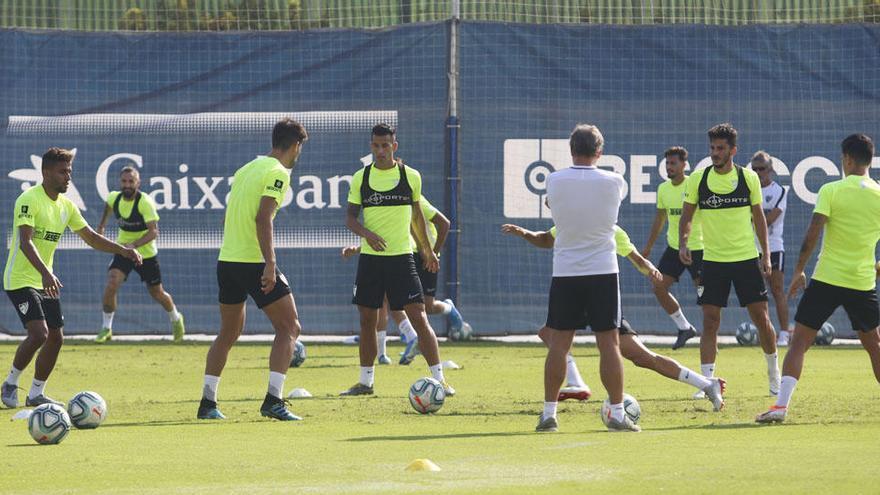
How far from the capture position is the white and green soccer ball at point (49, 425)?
9.96 m

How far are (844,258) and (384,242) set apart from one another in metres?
4.27

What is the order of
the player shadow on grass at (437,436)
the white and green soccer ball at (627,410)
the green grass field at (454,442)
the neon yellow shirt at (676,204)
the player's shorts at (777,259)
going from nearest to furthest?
the green grass field at (454,442) < the player shadow on grass at (437,436) < the white and green soccer ball at (627,410) < the neon yellow shirt at (676,204) < the player's shorts at (777,259)

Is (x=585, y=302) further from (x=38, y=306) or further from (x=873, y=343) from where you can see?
(x=38, y=306)

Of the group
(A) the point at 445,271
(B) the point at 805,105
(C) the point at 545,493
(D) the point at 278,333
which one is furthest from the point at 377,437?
(B) the point at 805,105

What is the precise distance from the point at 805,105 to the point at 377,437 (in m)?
11.7

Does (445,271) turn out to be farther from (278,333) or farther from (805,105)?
(278,333)

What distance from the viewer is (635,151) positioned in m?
20.3

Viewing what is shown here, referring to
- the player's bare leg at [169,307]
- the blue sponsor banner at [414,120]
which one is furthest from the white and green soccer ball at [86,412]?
the blue sponsor banner at [414,120]

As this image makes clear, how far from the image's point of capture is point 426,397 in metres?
11.8

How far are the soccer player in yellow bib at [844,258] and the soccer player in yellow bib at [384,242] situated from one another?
3.61 metres

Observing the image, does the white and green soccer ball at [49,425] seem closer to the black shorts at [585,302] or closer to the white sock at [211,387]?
the white sock at [211,387]

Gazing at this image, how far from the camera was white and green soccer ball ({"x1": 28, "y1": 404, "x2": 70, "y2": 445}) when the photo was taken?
9.96m

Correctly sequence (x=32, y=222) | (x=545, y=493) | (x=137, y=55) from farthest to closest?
(x=137, y=55) → (x=32, y=222) → (x=545, y=493)

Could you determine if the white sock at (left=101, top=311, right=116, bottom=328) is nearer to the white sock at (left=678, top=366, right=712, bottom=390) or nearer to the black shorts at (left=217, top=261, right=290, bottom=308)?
the black shorts at (left=217, top=261, right=290, bottom=308)
